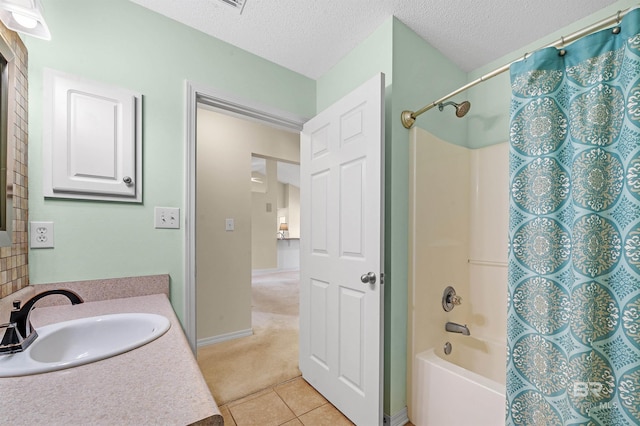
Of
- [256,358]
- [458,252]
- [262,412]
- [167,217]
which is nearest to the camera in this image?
[167,217]

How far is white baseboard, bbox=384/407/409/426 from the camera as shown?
150 cm

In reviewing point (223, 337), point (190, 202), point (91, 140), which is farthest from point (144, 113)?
point (223, 337)

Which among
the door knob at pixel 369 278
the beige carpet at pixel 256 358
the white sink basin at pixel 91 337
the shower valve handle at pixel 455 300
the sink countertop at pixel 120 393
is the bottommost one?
the beige carpet at pixel 256 358

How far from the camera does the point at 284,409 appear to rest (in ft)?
5.39

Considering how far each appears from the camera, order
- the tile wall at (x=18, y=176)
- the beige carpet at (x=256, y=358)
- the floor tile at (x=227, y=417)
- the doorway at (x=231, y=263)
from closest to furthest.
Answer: the tile wall at (x=18, y=176) < the floor tile at (x=227, y=417) < the beige carpet at (x=256, y=358) < the doorway at (x=231, y=263)

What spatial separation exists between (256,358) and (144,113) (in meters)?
1.98

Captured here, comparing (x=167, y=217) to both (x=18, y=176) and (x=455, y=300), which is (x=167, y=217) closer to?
(x=18, y=176)

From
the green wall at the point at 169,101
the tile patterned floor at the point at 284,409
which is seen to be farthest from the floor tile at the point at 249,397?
the green wall at the point at 169,101

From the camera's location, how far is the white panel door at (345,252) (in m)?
1.41

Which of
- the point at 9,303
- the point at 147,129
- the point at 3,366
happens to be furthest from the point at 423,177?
the point at 9,303

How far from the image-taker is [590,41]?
3.00ft

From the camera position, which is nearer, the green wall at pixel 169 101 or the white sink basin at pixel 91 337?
the white sink basin at pixel 91 337

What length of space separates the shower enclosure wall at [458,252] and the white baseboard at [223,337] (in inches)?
68.7

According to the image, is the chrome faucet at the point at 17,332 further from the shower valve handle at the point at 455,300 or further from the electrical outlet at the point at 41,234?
the shower valve handle at the point at 455,300
